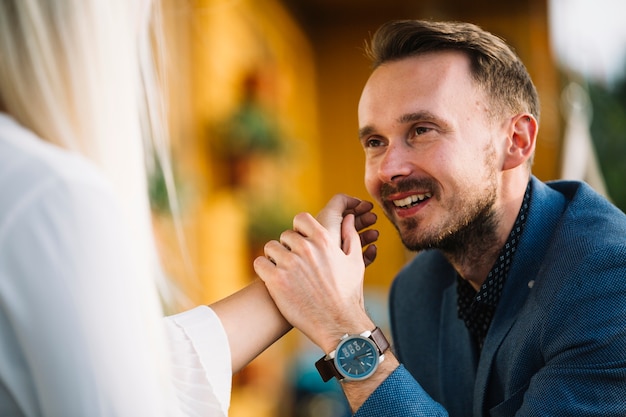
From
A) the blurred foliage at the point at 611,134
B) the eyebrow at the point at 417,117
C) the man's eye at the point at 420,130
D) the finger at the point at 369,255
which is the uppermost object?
the eyebrow at the point at 417,117

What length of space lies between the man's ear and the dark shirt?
0.20 feet

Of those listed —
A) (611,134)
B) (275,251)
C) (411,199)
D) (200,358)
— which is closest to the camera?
(200,358)

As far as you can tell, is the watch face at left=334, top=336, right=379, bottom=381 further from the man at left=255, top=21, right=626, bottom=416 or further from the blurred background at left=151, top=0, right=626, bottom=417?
the blurred background at left=151, top=0, right=626, bottom=417

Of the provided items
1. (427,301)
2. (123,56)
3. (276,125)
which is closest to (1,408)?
(123,56)

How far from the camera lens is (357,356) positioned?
1.13m

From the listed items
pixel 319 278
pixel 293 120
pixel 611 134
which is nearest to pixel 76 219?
pixel 319 278

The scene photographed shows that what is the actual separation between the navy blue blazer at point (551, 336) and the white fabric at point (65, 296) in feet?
2.03

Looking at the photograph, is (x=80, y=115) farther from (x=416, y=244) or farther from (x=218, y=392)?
(x=416, y=244)

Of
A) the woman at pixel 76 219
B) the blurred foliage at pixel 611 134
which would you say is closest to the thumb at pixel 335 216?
the woman at pixel 76 219

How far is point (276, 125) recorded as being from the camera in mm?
4355

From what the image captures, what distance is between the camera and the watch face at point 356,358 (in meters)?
1.13

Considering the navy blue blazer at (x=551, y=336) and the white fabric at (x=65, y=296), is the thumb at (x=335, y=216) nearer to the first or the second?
the navy blue blazer at (x=551, y=336)

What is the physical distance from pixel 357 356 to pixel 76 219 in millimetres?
667

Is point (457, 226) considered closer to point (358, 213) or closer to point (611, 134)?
point (358, 213)
